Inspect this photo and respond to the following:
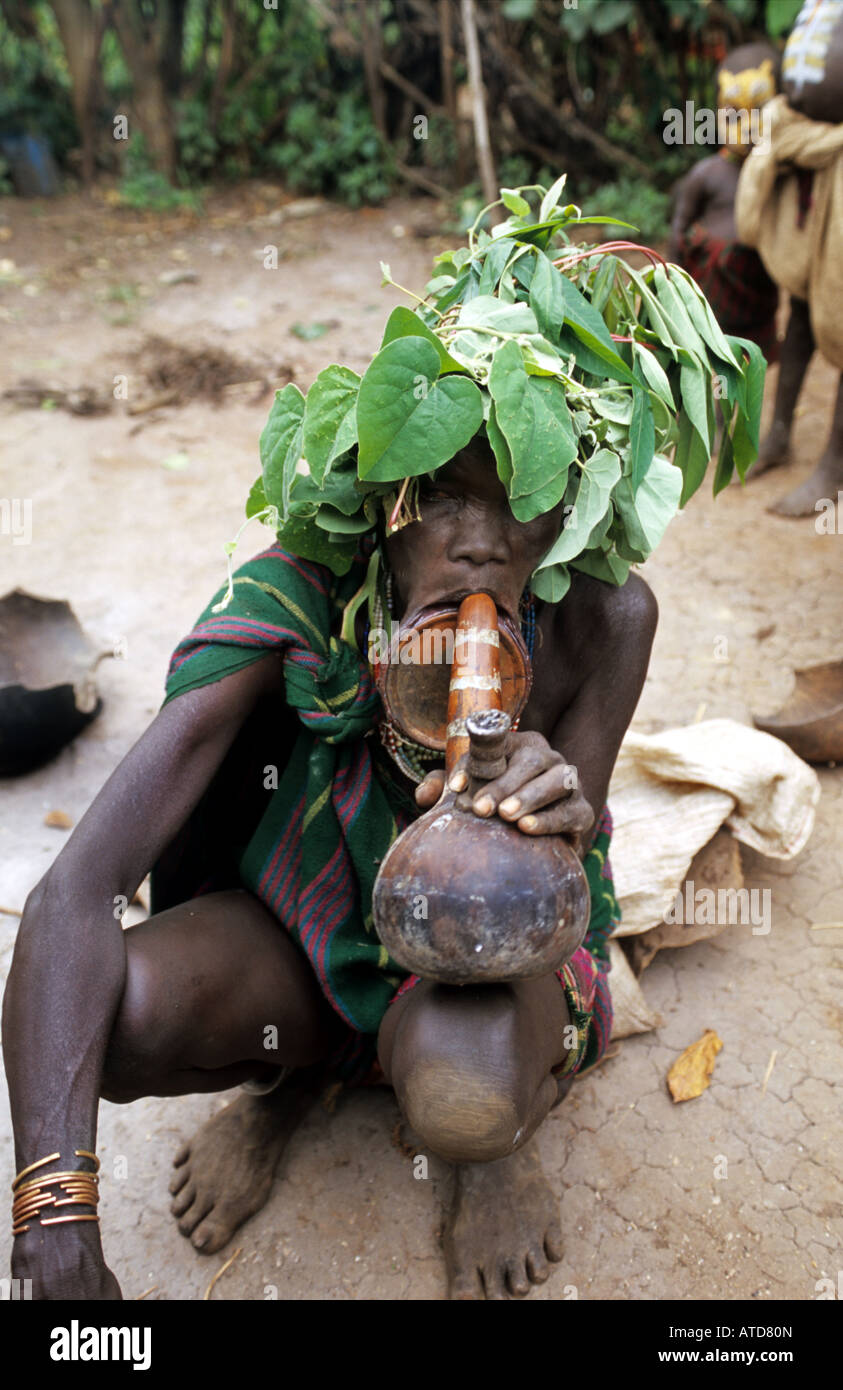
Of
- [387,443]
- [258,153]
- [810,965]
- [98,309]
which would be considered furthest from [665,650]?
[258,153]

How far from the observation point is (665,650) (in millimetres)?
3641

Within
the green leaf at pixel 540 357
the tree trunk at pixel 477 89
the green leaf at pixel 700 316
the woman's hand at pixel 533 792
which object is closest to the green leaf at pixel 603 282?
the green leaf at pixel 700 316

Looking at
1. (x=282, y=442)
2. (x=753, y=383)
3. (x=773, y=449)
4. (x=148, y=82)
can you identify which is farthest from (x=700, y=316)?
(x=148, y=82)

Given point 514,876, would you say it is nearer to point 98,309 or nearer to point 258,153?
point 98,309

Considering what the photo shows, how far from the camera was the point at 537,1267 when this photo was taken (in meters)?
1.88

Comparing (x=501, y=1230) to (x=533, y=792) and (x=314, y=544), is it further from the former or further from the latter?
(x=314, y=544)

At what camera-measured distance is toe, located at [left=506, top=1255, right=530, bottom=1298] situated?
72.8 inches

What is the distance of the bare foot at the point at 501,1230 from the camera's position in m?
1.86

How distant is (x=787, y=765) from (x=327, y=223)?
21.1ft

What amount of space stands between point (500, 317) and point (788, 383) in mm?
3552

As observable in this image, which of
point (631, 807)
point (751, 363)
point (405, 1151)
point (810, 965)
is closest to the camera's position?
point (751, 363)

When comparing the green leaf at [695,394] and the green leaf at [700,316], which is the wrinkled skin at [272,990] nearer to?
the green leaf at [695,394]

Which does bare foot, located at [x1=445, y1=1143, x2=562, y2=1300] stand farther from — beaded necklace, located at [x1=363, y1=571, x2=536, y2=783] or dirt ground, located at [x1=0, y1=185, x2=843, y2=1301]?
beaded necklace, located at [x1=363, y1=571, x2=536, y2=783]

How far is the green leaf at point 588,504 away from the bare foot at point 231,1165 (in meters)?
1.18
